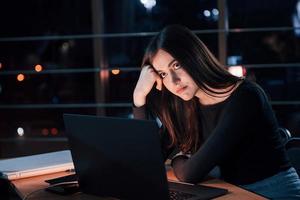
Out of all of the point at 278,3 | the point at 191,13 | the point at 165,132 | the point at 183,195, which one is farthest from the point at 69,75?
the point at 183,195

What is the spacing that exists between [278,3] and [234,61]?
0.68 metres

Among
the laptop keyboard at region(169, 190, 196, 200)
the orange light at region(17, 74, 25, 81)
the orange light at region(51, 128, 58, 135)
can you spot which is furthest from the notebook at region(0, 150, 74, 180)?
the orange light at region(51, 128, 58, 135)

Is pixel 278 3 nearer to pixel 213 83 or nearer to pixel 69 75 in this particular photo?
pixel 69 75

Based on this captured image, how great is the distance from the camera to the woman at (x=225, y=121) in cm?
165

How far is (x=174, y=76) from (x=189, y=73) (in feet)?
0.16

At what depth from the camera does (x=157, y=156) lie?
4.34 feet

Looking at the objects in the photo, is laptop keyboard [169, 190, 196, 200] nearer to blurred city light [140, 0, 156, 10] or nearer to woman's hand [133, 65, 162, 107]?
woman's hand [133, 65, 162, 107]

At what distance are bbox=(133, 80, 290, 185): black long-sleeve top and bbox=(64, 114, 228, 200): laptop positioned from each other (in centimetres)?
9

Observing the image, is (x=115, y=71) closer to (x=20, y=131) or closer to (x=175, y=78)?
(x=20, y=131)

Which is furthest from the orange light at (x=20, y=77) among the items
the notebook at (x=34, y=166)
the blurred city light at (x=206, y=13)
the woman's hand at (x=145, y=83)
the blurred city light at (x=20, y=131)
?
the woman's hand at (x=145, y=83)

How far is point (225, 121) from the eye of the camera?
65.3 inches

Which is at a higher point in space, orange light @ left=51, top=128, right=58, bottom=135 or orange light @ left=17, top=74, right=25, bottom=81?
orange light @ left=17, top=74, right=25, bottom=81

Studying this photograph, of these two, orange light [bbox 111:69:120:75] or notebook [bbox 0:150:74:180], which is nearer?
notebook [bbox 0:150:74:180]

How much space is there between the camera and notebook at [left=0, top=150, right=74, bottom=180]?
1820 millimetres
